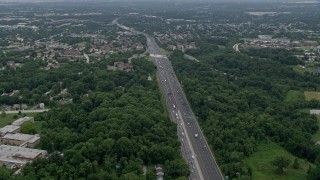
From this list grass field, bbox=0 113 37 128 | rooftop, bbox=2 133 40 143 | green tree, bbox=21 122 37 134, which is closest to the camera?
rooftop, bbox=2 133 40 143

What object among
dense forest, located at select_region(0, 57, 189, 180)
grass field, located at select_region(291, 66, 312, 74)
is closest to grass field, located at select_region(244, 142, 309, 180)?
dense forest, located at select_region(0, 57, 189, 180)

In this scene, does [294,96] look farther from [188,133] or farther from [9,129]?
[9,129]

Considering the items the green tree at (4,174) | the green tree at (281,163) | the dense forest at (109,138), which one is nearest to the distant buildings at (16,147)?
the dense forest at (109,138)

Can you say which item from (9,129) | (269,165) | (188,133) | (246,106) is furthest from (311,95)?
(9,129)

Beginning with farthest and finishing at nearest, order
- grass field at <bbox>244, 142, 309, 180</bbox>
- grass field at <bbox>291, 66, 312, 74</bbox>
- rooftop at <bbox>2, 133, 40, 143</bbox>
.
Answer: grass field at <bbox>291, 66, 312, 74</bbox> → rooftop at <bbox>2, 133, 40, 143</bbox> → grass field at <bbox>244, 142, 309, 180</bbox>

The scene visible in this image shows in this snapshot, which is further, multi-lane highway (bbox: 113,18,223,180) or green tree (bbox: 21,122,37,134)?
green tree (bbox: 21,122,37,134)

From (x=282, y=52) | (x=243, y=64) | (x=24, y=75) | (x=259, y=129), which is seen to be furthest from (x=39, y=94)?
(x=282, y=52)

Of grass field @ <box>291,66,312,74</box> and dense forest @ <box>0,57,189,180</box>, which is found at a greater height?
dense forest @ <box>0,57,189,180</box>

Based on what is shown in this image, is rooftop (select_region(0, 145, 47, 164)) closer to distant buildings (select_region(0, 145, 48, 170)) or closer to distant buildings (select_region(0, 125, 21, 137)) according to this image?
distant buildings (select_region(0, 145, 48, 170))
